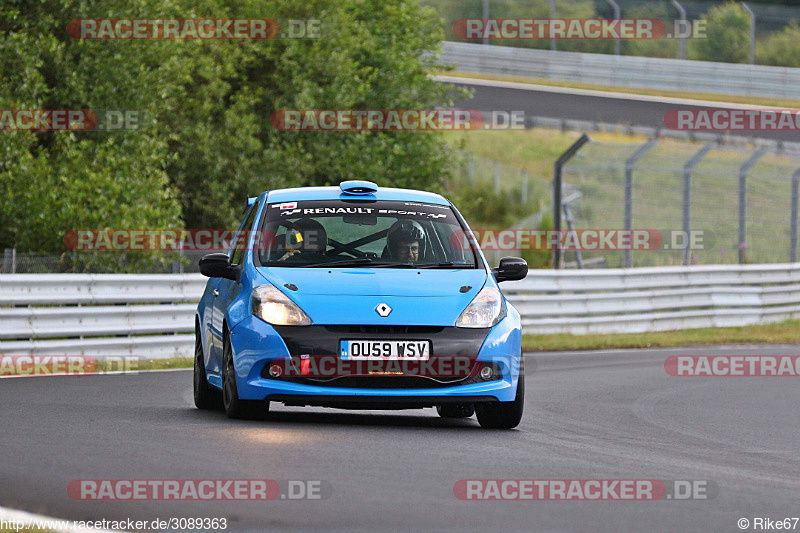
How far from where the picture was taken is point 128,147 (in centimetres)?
2288

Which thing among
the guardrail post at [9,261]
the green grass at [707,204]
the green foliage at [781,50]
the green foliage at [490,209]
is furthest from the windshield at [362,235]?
the green foliage at [781,50]

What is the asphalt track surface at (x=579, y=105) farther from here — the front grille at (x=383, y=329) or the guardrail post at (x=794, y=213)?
the front grille at (x=383, y=329)

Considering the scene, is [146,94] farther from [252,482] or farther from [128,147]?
[252,482]

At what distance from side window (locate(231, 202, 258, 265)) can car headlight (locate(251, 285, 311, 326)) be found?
94 centimetres

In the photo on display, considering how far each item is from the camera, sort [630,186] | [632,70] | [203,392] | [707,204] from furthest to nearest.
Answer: [632,70] < [707,204] < [630,186] < [203,392]

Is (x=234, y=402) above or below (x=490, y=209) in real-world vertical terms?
above

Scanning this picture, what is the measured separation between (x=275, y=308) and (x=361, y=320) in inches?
22.2

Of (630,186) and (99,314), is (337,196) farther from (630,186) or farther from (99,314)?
(630,186)

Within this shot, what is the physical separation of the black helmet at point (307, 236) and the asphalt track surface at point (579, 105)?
33445 millimetres

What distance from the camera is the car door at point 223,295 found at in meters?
9.79

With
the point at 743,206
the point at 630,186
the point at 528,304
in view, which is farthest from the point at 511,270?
the point at 743,206

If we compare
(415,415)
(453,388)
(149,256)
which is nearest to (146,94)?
(149,256)

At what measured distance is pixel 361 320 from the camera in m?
8.96

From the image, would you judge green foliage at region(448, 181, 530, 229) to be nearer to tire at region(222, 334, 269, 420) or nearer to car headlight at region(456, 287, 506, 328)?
car headlight at region(456, 287, 506, 328)
